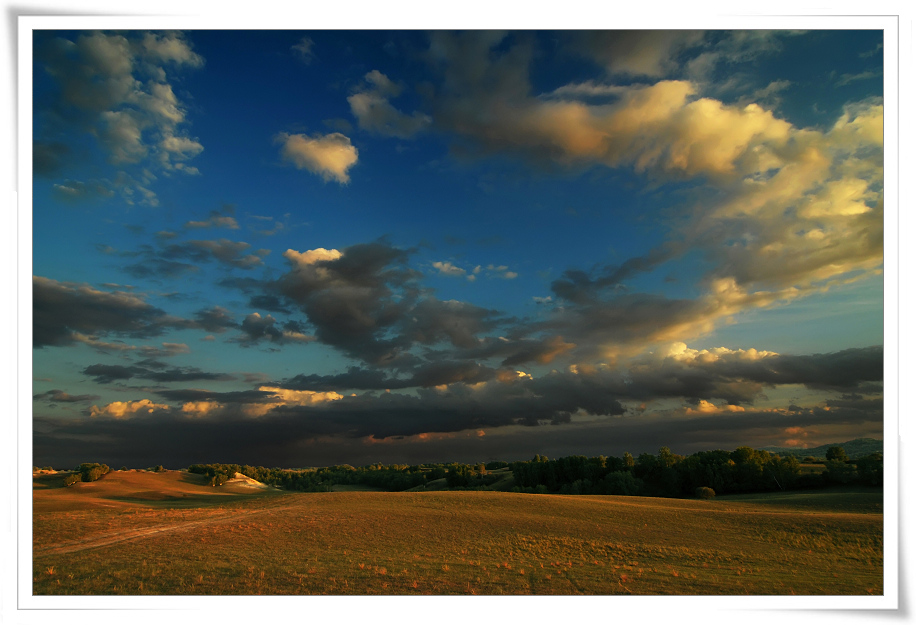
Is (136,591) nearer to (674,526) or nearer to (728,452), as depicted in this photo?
(674,526)

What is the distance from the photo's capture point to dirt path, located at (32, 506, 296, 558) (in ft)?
17.1

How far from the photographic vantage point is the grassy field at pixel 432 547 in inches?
188

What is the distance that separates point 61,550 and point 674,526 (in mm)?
8676

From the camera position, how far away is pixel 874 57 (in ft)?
17.9

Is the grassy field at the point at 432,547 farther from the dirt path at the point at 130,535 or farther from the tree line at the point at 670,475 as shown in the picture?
the tree line at the point at 670,475

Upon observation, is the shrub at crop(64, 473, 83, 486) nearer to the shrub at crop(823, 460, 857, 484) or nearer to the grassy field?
the grassy field

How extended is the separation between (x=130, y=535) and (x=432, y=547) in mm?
4285

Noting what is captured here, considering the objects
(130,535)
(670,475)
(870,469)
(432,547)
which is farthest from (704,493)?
(130,535)

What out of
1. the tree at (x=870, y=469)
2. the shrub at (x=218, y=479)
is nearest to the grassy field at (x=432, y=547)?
the tree at (x=870, y=469)

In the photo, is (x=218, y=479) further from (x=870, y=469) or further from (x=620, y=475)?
(x=870, y=469)

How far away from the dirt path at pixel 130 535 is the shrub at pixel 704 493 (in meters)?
10.5

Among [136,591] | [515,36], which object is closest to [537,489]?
[136,591]

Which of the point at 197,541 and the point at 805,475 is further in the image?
the point at 805,475

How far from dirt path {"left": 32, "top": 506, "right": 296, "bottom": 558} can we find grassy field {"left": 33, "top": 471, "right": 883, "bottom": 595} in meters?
0.03
